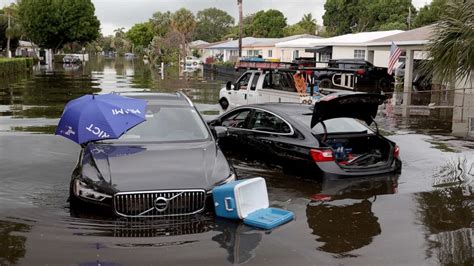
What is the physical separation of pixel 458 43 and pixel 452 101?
48.3ft

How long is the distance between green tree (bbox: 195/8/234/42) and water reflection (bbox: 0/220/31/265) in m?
135

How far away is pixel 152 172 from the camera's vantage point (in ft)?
18.8

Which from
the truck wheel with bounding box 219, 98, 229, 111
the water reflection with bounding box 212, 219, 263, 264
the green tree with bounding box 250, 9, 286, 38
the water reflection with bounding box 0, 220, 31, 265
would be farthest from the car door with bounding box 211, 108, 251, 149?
the green tree with bounding box 250, 9, 286, 38

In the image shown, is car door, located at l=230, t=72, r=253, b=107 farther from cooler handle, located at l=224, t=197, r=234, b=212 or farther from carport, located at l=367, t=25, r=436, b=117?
carport, located at l=367, t=25, r=436, b=117

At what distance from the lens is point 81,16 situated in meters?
75.1

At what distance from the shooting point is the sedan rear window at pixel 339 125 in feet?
26.3

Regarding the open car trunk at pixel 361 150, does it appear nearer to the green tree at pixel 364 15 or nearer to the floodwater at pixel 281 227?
the floodwater at pixel 281 227

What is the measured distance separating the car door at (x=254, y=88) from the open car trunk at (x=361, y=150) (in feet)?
25.3

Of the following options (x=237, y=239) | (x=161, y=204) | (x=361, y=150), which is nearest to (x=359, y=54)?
(x=361, y=150)

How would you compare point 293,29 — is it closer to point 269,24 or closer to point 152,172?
point 269,24

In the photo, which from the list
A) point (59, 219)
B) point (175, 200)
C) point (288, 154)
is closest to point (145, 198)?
point (175, 200)

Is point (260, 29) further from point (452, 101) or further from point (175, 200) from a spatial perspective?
point (175, 200)

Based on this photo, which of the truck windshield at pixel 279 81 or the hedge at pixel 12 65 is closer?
the truck windshield at pixel 279 81

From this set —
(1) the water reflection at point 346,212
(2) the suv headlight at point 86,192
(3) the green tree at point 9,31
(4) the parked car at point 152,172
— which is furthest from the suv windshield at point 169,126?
(3) the green tree at point 9,31
